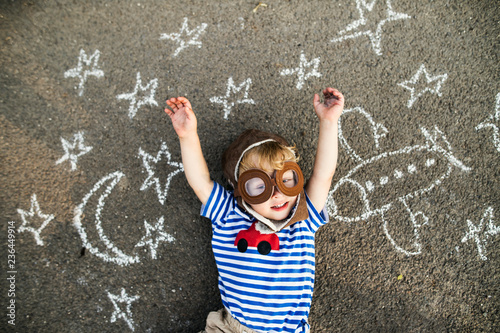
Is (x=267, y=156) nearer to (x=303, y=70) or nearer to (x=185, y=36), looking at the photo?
(x=303, y=70)

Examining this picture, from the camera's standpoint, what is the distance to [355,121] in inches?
89.4

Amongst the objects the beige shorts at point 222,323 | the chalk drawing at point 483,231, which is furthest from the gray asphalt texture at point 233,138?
the beige shorts at point 222,323

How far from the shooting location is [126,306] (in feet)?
7.32

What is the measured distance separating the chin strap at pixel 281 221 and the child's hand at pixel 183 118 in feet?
1.80

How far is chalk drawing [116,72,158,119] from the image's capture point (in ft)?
7.38

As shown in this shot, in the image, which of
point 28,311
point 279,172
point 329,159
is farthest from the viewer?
point 28,311

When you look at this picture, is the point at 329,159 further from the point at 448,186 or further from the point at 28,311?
the point at 28,311

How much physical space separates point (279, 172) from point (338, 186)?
2.50 ft

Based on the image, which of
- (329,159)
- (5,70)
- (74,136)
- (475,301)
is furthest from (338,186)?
(5,70)

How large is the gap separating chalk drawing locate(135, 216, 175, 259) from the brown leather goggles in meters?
0.82

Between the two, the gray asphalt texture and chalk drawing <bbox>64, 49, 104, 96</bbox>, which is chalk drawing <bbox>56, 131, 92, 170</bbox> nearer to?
the gray asphalt texture

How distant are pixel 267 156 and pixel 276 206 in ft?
1.04

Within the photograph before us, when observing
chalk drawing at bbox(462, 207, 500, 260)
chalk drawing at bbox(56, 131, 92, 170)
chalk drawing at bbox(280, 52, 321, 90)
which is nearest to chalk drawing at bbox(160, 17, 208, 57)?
chalk drawing at bbox(280, 52, 321, 90)

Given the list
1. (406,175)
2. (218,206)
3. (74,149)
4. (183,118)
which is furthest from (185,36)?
(406,175)
